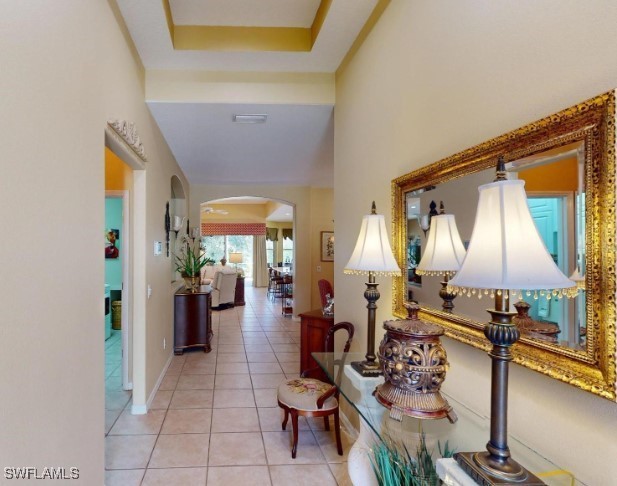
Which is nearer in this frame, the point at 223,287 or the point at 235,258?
the point at 223,287

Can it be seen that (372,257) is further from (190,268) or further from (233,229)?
(233,229)

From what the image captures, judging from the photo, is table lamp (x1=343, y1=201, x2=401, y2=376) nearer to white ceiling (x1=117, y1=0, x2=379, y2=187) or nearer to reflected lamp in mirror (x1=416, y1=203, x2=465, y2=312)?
→ reflected lamp in mirror (x1=416, y1=203, x2=465, y2=312)

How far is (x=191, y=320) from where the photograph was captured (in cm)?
515

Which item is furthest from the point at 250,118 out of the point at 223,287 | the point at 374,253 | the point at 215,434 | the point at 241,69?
the point at 223,287

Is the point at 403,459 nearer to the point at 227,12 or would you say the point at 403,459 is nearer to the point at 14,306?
the point at 14,306

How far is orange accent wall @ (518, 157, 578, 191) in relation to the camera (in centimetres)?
97

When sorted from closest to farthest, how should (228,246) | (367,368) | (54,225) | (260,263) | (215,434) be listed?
1. (54,225)
2. (367,368)
3. (215,434)
4. (260,263)
5. (228,246)

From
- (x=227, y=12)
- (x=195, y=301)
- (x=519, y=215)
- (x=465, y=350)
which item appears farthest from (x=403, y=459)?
(x=195, y=301)

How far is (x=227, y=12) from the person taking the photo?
8.77ft

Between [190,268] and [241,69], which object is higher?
[241,69]

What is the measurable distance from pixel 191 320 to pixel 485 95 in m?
4.75

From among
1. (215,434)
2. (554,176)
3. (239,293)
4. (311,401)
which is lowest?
(215,434)

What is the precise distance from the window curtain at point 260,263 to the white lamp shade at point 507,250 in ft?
44.4

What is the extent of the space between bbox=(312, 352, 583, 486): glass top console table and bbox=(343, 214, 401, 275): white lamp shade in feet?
1.80
